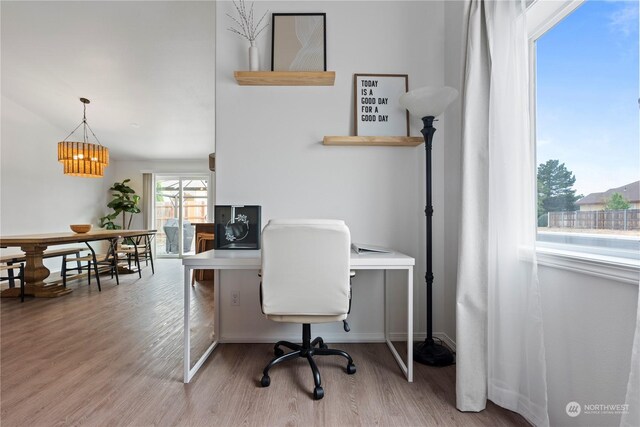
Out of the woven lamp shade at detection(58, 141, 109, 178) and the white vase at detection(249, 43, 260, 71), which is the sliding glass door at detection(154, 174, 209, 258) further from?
the white vase at detection(249, 43, 260, 71)

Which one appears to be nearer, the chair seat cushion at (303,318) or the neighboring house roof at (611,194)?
the neighboring house roof at (611,194)

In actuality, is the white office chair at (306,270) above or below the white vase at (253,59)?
below

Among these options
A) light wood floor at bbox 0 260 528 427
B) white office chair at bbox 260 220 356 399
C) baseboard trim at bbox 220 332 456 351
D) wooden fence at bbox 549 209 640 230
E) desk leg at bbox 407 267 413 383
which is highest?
wooden fence at bbox 549 209 640 230

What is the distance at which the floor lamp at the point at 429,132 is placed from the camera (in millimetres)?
1814

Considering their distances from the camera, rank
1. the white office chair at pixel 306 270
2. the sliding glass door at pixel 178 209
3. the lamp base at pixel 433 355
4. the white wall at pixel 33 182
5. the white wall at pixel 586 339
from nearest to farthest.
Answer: the white wall at pixel 586 339
the white office chair at pixel 306 270
the lamp base at pixel 433 355
the white wall at pixel 33 182
the sliding glass door at pixel 178 209

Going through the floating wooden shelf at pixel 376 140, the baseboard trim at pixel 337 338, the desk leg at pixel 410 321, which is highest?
the floating wooden shelf at pixel 376 140

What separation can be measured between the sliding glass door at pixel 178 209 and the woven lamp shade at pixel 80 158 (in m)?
3.07

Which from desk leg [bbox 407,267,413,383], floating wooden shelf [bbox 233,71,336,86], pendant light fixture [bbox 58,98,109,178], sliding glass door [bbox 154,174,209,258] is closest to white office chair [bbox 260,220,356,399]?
desk leg [bbox 407,267,413,383]

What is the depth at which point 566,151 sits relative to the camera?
1.37 m

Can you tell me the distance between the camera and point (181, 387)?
5.51 feet

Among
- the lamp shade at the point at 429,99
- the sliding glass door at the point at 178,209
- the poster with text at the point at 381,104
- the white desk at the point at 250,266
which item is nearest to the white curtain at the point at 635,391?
the white desk at the point at 250,266

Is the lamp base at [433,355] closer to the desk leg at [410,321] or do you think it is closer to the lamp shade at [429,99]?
the desk leg at [410,321]

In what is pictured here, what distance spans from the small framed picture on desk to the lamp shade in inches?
49.6

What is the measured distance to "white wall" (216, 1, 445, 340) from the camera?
2281 mm
